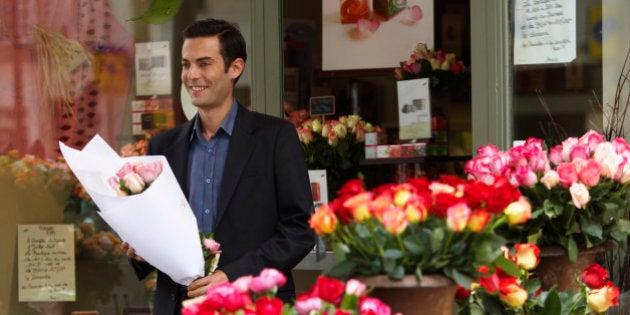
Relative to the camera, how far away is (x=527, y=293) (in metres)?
2.60

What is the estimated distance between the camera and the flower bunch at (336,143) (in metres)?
4.74

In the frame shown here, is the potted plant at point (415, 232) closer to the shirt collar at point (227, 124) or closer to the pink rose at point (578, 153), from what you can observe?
the pink rose at point (578, 153)

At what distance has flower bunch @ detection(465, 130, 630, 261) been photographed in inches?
104

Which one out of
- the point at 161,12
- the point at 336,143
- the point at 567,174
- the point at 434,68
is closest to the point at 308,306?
the point at 567,174

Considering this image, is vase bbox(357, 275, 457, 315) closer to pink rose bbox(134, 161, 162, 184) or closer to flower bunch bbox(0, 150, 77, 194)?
pink rose bbox(134, 161, 162, 184)

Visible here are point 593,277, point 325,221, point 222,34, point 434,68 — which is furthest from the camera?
point 434,68

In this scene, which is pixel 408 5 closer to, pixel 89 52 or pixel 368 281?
pixel 89 52

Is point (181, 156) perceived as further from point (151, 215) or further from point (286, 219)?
point (151, 215)

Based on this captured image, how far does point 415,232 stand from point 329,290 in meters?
0.22

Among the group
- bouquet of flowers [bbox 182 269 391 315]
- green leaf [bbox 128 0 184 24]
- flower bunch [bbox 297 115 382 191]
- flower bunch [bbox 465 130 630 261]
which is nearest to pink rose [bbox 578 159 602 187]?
flower bunch [bbox 465 130 630 261]

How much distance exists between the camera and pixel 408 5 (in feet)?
15.4

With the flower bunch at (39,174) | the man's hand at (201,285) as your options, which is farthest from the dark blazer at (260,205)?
the flower bunch at (39,174)

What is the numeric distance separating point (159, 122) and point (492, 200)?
298cm

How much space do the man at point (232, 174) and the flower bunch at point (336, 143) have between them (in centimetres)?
140
